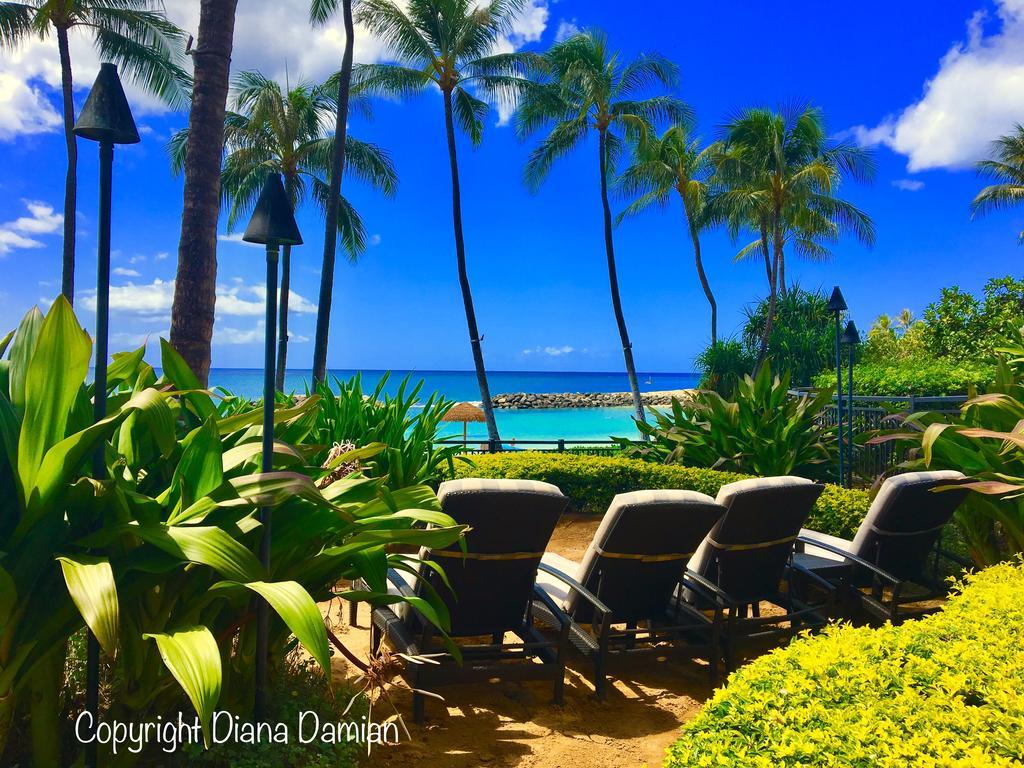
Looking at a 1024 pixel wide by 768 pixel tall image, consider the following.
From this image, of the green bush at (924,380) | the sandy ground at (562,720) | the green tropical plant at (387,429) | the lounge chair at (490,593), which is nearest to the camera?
the sandy ground at (562,720)

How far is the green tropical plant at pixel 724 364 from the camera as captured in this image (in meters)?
24.5

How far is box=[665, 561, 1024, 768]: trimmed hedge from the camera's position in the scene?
5.21 feet

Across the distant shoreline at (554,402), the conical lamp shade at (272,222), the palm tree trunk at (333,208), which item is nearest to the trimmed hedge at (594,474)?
the conical lamp shade at (272,222)

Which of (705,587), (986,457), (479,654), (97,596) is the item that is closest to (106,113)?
(97,596)

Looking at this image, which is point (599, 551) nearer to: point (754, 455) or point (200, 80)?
point (754, 455)

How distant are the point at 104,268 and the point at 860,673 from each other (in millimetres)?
2785

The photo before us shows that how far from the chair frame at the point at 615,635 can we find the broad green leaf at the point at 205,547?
1.90 metres

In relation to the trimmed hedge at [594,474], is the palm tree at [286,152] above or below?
above

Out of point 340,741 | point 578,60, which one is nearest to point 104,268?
point 340,741

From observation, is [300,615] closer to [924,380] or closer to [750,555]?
[750,555]

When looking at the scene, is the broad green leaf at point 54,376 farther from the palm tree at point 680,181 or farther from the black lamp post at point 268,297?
the palm tree at point 680,181

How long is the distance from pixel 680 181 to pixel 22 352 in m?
31.1

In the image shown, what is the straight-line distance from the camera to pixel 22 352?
2.28 m

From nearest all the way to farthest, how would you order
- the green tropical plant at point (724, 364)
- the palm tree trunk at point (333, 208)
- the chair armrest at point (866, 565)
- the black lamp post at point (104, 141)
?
the black lamp post at point (104, 141)
the chair armrest at point (866, 565)
the palm tree trunk at point (333, 208)
the green tropical plant at point (724, 364)
